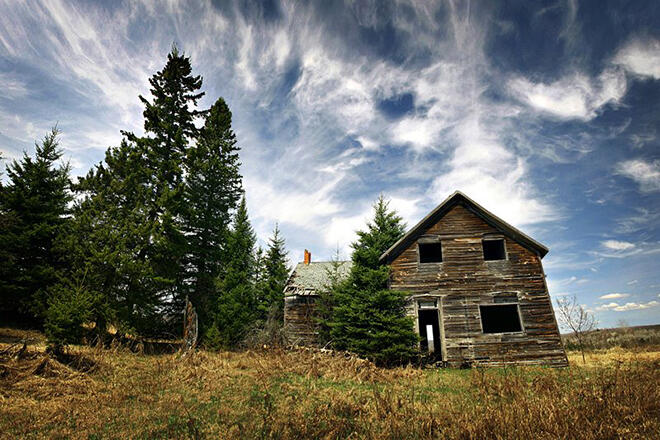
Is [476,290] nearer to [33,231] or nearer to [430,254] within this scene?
[430,254]

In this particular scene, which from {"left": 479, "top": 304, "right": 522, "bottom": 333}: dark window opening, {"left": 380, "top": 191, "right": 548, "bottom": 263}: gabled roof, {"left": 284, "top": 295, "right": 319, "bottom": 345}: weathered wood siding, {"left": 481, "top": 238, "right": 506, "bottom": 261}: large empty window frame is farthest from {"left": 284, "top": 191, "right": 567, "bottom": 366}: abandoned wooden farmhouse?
{"left": 479, "top": 304, "right": 522, "bottom": 333}: dark window opening

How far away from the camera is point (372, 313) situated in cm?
1591

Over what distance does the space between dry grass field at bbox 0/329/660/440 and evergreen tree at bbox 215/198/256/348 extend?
352 inches

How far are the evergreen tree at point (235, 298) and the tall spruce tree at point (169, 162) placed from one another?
3.18m

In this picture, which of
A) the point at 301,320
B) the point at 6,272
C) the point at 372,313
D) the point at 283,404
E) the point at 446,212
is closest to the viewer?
the point at 283,404

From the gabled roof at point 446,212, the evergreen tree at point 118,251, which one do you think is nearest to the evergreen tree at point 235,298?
the evergreen tree at point 118,251

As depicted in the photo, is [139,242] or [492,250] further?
[492,250]

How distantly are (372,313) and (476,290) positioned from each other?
19.8ft

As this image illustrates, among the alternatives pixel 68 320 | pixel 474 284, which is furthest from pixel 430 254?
pixel 68 320

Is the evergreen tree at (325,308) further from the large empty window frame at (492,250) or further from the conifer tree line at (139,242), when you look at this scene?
the large empty window frame at (492,250)

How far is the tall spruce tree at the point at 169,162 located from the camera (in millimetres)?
18375

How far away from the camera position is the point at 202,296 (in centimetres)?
2159

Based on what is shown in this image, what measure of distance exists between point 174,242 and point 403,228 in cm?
1650

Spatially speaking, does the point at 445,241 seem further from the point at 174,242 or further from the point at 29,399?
the point at 29,399
